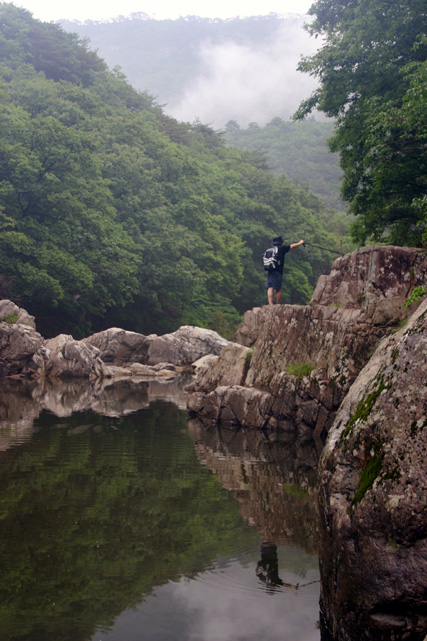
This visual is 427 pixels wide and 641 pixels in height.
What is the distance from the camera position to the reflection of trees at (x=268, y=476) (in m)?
6.96

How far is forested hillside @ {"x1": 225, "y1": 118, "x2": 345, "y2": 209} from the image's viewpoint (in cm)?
10360

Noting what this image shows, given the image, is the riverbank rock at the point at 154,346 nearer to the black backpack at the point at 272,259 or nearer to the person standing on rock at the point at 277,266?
the person standing on rock at the point at 277,266

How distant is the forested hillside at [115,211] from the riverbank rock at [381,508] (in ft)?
98.2

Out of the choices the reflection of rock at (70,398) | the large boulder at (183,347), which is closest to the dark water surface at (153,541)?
the reflection of rock at (70,398)

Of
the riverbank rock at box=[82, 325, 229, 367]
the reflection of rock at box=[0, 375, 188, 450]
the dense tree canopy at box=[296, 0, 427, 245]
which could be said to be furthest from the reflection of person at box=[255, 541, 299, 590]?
the riverbank rock at box=[82, 325, 229, 367]

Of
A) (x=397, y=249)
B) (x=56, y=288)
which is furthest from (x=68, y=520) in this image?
(x=56, y=288)

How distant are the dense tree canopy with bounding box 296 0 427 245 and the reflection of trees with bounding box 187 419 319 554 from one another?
8.40 metres

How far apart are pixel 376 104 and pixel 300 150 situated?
338ft

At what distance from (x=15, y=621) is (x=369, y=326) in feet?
34.5

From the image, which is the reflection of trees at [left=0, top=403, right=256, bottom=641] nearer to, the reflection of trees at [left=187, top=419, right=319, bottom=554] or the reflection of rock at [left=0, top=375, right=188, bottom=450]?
the reflection of trees at [left=187, top=419, right=319, bottom=554]

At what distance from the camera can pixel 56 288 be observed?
3341 cm

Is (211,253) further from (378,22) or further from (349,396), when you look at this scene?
(349,396)

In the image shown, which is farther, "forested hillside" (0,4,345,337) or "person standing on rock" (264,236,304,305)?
"forested hillside" (0,4,345,337)

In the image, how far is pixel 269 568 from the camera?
5727 mm
